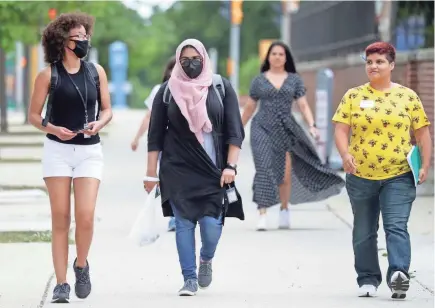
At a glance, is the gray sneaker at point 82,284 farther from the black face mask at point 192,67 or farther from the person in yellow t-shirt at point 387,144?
the person in yellow t-shirt at point 387,144

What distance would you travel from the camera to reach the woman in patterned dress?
12258 millimetres

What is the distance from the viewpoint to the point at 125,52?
75.8 meters

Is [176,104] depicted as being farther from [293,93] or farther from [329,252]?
[293,93]

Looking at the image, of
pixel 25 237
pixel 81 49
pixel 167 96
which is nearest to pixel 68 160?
pixel 81 49

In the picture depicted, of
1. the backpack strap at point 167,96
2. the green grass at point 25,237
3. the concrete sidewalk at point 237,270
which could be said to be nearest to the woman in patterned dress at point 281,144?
the concrete sidewalk at point 237,270

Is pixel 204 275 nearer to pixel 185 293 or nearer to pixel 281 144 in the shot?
pixel 185 293

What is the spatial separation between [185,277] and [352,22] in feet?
73.3

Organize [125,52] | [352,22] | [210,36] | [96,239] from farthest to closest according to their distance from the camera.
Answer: [210,36] < [125,52] < [352,22] < [96,239]

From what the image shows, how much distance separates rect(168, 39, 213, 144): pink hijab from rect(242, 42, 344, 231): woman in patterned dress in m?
3.80

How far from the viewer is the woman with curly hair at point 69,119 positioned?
8117 mm

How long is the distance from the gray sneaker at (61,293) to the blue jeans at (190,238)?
2.29 feet

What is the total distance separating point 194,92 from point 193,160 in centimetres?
42

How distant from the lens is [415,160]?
27.5 ft

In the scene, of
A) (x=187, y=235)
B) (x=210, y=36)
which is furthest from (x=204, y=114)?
(x=210, y=36)
